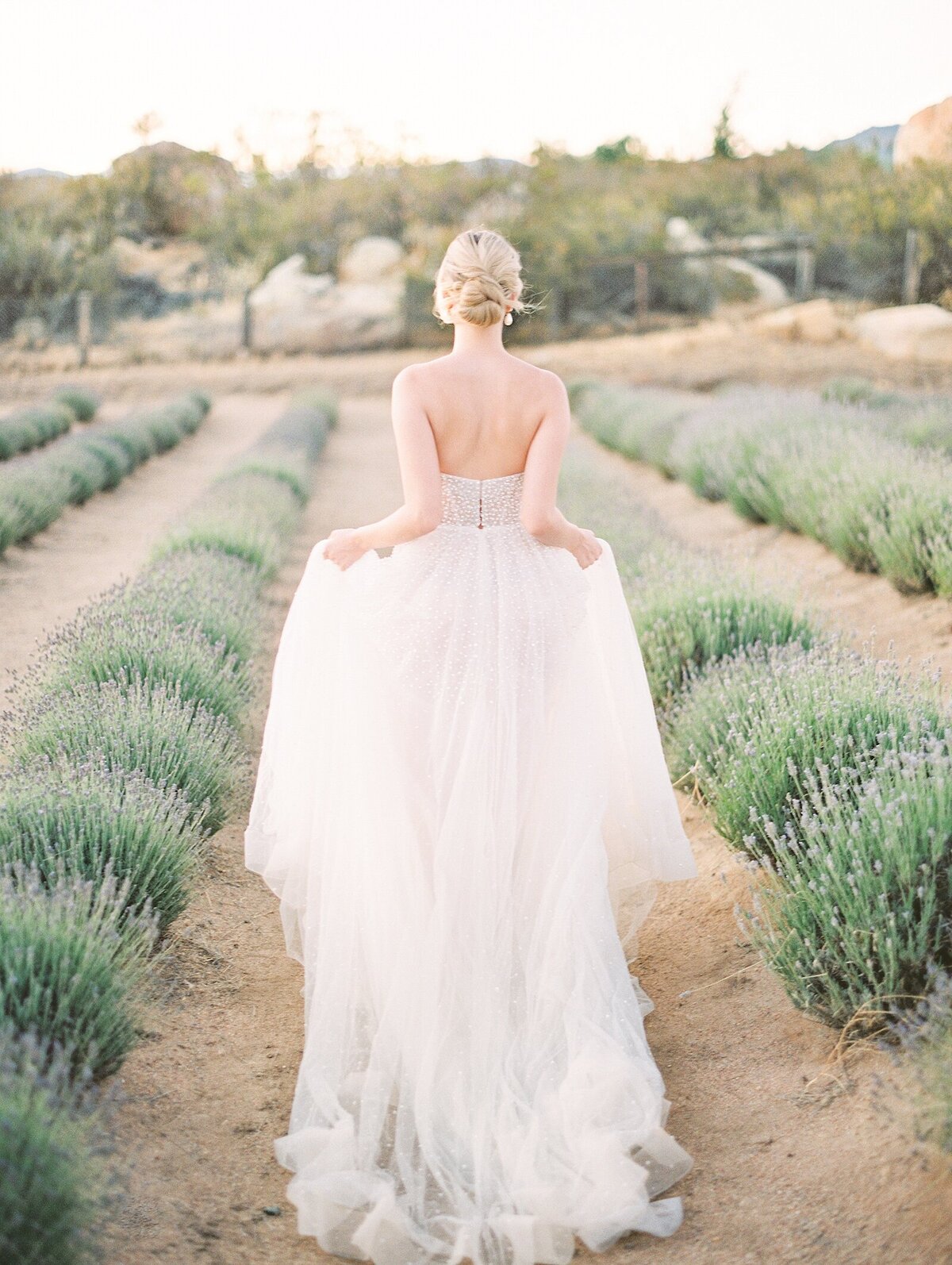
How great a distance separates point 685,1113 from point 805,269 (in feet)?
85.2

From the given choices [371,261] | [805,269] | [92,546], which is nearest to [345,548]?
[92,546]

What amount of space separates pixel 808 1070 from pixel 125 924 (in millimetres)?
1785

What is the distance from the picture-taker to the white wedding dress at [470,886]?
2594 mm

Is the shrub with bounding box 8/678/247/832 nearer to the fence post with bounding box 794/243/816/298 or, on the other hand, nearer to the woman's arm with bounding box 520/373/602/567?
the woman's arm with bounding box 520/373/602/567

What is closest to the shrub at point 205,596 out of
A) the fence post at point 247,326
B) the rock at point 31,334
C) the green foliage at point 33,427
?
the green foliage at point 33,427

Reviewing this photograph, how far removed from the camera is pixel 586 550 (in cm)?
346

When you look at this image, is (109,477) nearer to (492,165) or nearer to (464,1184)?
(464,1184)

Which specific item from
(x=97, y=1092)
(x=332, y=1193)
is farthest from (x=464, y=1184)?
(x=97, y=1092)

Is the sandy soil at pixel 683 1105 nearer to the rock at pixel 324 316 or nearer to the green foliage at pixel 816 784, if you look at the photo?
the green foliage at pixel 816 784

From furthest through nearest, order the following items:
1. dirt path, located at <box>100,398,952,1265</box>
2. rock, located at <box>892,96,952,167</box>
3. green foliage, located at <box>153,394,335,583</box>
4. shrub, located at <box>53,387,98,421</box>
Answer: rock, located at <box>892,96,952,167</box>, shrub, located at <box>53,387,98,421</box>, green foliage, located at <box>153,394,335,583</box>, dirt path, located at <box>100,398,952,1265</box>

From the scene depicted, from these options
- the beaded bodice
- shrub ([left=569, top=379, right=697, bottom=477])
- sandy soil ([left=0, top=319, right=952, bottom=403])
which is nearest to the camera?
the beaded bodice

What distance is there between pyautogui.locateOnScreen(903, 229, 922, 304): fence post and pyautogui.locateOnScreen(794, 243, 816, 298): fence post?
3.64m

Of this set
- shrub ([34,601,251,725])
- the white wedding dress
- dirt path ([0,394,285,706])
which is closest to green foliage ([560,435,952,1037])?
the white wedding dress

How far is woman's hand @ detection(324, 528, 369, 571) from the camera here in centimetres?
338
